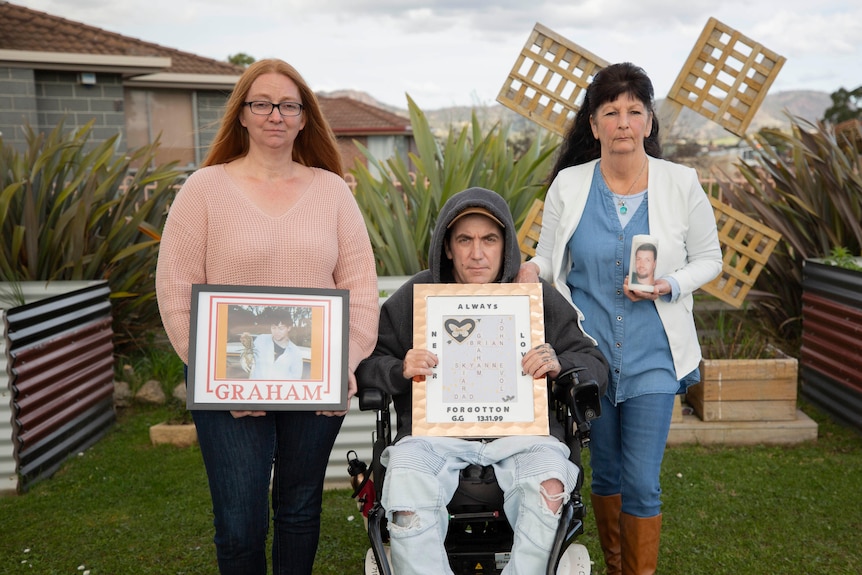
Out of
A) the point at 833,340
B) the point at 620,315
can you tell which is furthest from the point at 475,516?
the point at 833,340

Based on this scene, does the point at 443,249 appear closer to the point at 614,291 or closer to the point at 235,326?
the point at 614,291

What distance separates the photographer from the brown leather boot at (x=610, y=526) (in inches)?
128

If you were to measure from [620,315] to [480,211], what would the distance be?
0.64 metres

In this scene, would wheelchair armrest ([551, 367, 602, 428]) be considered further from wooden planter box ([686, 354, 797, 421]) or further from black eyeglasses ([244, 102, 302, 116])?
wooden planter box ([686, 354, 797, 421])

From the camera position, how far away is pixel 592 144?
128 inches

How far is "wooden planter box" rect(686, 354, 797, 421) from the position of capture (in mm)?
5312

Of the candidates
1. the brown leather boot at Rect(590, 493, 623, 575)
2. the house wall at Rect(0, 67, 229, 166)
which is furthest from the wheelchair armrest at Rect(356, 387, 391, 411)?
the house wall at Rect(0, 67, 229, 166)

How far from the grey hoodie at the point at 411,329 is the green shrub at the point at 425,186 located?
2197mm

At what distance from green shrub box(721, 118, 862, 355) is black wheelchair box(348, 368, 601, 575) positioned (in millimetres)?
4222

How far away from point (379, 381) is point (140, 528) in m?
2.12

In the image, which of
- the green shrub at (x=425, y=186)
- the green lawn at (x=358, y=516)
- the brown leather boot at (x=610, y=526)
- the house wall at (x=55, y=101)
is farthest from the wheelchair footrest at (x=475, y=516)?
the house wall at (x=55, y=101)

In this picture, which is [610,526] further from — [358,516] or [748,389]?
[748,389]

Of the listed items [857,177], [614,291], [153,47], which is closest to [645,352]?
[614,291]

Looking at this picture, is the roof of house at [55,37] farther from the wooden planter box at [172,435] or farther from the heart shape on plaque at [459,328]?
the heart shape on plaque at [459,328]
